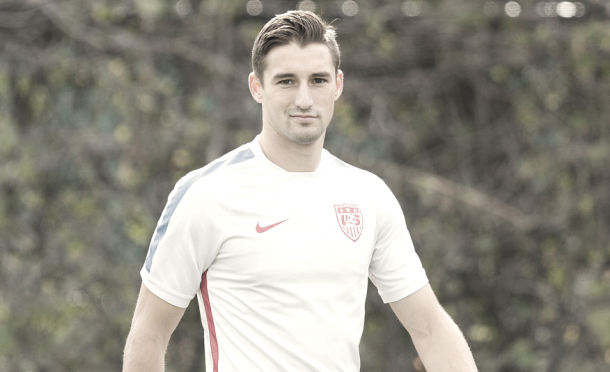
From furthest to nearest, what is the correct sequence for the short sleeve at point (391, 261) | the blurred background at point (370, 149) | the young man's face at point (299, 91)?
the blurred background at point (370, 149) < the short sleeve at point (391, 261) < the young man's face at point (299, 91)

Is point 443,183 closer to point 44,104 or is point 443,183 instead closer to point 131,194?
point 131,194

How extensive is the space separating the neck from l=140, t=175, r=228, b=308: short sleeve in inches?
10.6

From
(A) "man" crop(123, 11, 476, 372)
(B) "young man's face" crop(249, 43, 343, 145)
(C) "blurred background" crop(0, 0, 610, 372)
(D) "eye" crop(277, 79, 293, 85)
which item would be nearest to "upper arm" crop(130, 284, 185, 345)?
(A) "man" crop(123, 11, 476, 372)

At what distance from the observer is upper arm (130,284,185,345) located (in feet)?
8.85

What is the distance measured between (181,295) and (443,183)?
409cm

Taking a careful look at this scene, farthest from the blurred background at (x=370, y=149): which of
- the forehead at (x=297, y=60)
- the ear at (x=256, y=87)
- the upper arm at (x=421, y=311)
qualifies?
the forehead at (x=297, y=60)

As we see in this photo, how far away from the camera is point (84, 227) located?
6.79 metres

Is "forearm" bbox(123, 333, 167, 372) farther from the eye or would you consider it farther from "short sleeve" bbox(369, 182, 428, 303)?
the eye

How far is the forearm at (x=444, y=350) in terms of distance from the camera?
9.56 feet

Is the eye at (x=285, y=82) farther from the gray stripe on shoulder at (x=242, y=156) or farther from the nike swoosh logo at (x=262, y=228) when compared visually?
the nike swoosh logo at (x=262, y=228)

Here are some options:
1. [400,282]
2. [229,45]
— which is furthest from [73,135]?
[400,282]

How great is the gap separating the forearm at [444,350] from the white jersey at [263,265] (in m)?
0.25

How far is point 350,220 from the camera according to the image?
287cm

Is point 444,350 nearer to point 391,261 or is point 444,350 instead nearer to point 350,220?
point 391,261
